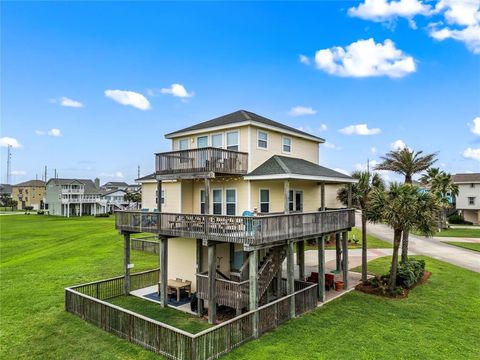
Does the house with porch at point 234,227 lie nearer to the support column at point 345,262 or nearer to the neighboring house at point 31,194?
the support column at point 345,262

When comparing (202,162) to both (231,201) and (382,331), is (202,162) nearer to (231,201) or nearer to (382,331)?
(231,201)

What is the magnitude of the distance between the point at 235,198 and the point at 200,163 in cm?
288

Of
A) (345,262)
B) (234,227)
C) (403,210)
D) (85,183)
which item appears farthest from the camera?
(85,183)

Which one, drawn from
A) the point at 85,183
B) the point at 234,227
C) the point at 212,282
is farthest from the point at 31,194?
the point at 234,227

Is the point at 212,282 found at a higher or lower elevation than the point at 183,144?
lower

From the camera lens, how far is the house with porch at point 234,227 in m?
11.8

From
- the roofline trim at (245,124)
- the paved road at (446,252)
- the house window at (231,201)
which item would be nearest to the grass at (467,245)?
the paved road at (446,252)

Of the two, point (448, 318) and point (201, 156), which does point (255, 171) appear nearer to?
point (201, 156)

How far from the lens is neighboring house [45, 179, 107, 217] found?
81.3 metres

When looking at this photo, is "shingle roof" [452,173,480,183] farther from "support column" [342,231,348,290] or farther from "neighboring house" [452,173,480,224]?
"support column" [342,231,348,290]

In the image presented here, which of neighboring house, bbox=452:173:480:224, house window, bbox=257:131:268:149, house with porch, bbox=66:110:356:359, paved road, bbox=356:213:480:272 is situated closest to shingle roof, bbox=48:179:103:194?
house with porch, bbox=66:110:356:359

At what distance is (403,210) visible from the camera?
16.0 metres

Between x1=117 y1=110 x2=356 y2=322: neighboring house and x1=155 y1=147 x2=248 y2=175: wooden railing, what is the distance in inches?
1.8

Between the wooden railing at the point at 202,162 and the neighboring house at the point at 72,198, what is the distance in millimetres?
75452
